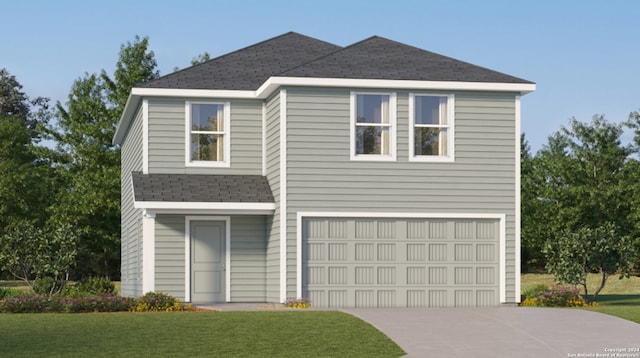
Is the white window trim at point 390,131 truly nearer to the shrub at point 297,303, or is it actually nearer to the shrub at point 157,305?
the shrub at point 297,303

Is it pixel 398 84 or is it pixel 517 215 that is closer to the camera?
pixel 398 84

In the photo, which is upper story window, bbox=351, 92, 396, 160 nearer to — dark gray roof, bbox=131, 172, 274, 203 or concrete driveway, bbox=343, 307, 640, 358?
dark gray roof, bbox=131, 172, 274, 203

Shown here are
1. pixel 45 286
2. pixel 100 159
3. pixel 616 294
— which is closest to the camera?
pixel 45 286

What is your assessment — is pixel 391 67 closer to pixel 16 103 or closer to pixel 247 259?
pixel 247 259

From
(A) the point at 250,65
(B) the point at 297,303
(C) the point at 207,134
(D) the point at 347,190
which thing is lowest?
(B) the point at 297,303

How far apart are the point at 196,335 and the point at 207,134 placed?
990 centimetres

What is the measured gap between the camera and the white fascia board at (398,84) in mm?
24219

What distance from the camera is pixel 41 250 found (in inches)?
1259

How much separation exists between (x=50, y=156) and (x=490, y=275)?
32309 millimetres

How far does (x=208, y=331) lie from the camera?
18.0 m

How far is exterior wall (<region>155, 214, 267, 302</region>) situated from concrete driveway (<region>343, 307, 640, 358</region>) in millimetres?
4908

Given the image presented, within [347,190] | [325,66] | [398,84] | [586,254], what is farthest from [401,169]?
[586,254]

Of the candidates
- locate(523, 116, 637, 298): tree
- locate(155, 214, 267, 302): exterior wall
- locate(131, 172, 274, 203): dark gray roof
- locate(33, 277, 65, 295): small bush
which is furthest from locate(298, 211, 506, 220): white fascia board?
locate(523, 116, 637, 298): tree

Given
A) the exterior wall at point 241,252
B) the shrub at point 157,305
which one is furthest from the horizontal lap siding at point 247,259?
the shrub at point 157,305
